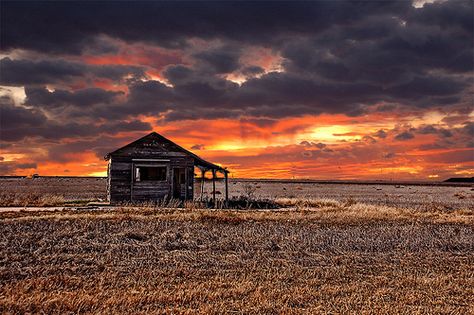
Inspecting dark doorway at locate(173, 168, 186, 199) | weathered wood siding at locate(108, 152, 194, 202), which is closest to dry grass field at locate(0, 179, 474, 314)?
weathered wood siding at locate(108, 152, 194, 202)

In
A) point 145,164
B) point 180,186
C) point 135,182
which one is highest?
point 145,164

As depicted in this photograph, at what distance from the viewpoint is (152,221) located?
21.1m

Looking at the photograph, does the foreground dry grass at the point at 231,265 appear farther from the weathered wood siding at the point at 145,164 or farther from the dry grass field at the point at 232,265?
the weathered wood siding at the point at 145,164

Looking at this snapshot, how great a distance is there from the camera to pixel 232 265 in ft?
41.9

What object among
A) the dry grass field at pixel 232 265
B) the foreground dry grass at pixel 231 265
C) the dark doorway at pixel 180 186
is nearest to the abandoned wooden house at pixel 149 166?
the dark doorway at pixel 180 186

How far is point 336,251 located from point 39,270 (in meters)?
9.29

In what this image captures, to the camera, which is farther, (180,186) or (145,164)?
(180,186)

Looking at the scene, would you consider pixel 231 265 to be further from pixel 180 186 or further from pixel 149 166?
pixel 180 186

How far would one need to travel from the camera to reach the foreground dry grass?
891 cm

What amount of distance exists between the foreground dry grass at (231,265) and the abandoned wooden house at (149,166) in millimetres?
9702

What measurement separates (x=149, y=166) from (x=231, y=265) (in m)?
21.0

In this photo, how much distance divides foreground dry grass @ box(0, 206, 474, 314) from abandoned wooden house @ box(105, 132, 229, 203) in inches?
382

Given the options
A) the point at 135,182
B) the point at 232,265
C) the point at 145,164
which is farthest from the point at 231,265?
the point at 145,164

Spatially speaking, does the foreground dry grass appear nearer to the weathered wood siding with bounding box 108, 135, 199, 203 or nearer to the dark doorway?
the weathered wood siding with bounding box 108, 135, 199, 203
